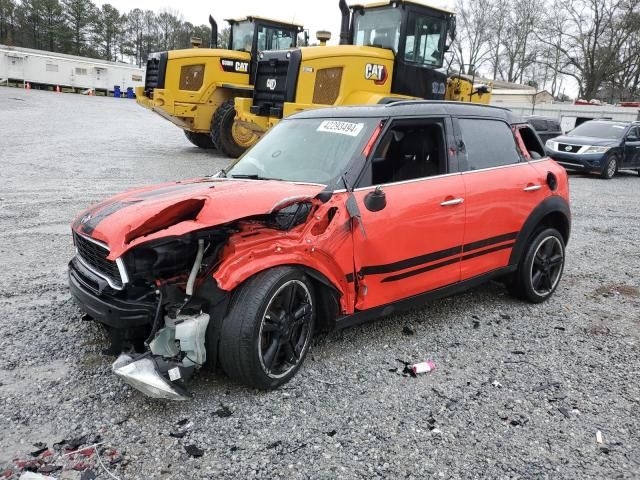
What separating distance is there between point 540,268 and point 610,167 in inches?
488

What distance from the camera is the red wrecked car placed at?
9.41 feet

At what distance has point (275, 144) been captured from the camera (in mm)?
4164

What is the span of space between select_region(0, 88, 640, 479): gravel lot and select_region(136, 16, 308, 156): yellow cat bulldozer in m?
8.91

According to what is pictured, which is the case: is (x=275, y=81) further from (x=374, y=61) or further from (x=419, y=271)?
(x=419, y=271)

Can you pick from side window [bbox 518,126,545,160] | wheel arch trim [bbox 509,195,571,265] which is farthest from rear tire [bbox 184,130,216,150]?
wheel arch trim [bbox 509,195,571,265]

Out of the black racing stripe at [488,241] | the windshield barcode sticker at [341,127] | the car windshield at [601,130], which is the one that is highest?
the car windshield at [601,130]

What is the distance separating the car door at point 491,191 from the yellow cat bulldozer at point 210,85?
9.56 m

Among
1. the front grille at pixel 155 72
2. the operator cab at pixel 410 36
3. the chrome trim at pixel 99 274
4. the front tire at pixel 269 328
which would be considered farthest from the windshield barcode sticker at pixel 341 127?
the front grille at pixel 155 72

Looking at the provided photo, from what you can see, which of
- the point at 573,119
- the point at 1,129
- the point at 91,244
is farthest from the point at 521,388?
the point at 573,119

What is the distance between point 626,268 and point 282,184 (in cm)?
465

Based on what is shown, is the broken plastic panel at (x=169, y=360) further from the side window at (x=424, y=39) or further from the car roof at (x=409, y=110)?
the side window at (x=424, y=39)

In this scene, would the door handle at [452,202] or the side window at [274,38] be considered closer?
the door handle at [452,202]

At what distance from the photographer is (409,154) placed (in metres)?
4.00

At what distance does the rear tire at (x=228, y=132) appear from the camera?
13555 mm
